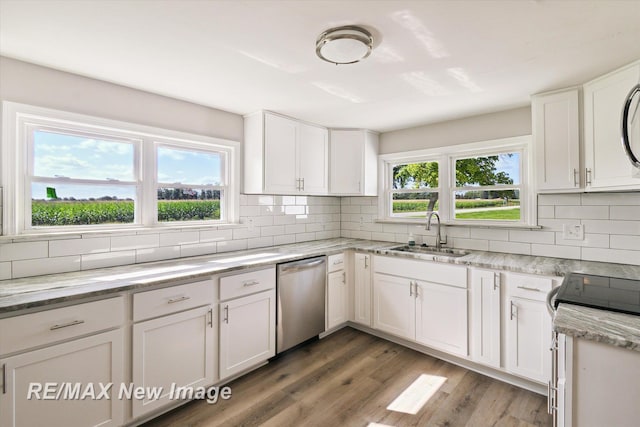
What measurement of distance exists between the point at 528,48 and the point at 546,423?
7.42 ft

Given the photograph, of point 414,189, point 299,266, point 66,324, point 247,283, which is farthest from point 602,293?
point 66,324

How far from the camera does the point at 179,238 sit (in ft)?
8.58

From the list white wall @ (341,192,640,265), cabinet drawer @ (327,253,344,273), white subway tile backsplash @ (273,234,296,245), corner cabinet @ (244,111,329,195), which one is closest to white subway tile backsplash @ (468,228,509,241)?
white wall @ (341,192,640,265)

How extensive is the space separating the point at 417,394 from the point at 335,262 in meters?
1.36

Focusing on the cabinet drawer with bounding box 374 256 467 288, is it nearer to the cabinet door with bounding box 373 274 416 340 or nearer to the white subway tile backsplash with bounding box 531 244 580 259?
the cabinet door with bounding box 373 274 416 340

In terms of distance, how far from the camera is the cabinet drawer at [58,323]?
1441 mm

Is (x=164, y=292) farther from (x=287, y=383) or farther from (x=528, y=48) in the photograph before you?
(x=528, y=48)

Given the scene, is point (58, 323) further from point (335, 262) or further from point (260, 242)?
point (335, 262)

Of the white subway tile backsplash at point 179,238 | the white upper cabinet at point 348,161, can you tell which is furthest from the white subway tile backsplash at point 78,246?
the white upper cabinet at point 348,161

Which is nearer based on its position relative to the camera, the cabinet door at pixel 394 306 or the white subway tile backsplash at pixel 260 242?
the cabinet door at pixel 394 306

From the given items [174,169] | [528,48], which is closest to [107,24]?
[174,169]

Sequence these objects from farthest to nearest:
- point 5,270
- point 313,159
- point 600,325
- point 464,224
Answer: point 313,159 < point 464,224 < point 5,270 < point 600,325

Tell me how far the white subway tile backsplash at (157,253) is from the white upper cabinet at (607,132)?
3206 mm

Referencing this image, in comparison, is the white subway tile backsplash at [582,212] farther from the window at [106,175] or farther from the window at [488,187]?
the window at [106,175]
